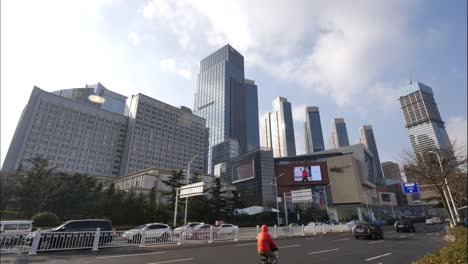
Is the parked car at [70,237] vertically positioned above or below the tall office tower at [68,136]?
below

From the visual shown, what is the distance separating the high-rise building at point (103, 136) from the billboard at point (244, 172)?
39610 millimetres

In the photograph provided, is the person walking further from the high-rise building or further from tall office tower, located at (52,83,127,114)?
tall office tower, located at (52,83,127,114)

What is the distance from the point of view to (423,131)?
56.2 metres

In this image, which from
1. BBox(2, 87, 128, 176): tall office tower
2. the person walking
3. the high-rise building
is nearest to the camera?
the person walking

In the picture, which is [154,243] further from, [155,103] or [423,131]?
[155,103]

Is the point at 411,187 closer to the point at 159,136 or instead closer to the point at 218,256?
the point at 218,256

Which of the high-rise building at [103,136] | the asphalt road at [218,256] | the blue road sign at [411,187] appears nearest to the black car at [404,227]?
the blue road sign at [411,187]

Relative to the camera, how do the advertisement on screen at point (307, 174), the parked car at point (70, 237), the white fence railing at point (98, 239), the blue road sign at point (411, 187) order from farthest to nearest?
the advertisement on screen at point (307, 174) < the blue road sign at point (411, 187) < the parked car at point (70, 237) < the white fence railing at point (98, 239)

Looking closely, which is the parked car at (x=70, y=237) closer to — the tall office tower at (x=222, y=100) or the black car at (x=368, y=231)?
the black car at (x=368, y=231)

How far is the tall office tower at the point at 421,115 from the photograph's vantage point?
52.7 meters

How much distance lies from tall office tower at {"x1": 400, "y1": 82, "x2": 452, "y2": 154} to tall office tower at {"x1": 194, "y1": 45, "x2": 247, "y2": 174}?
334 feet

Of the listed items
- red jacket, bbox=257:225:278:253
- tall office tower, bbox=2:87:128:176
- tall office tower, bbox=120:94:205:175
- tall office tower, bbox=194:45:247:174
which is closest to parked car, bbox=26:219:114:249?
red jacket, bbox=257:225:278:253

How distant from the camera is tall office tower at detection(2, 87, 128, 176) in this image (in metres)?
106

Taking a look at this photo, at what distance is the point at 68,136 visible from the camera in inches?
4584
